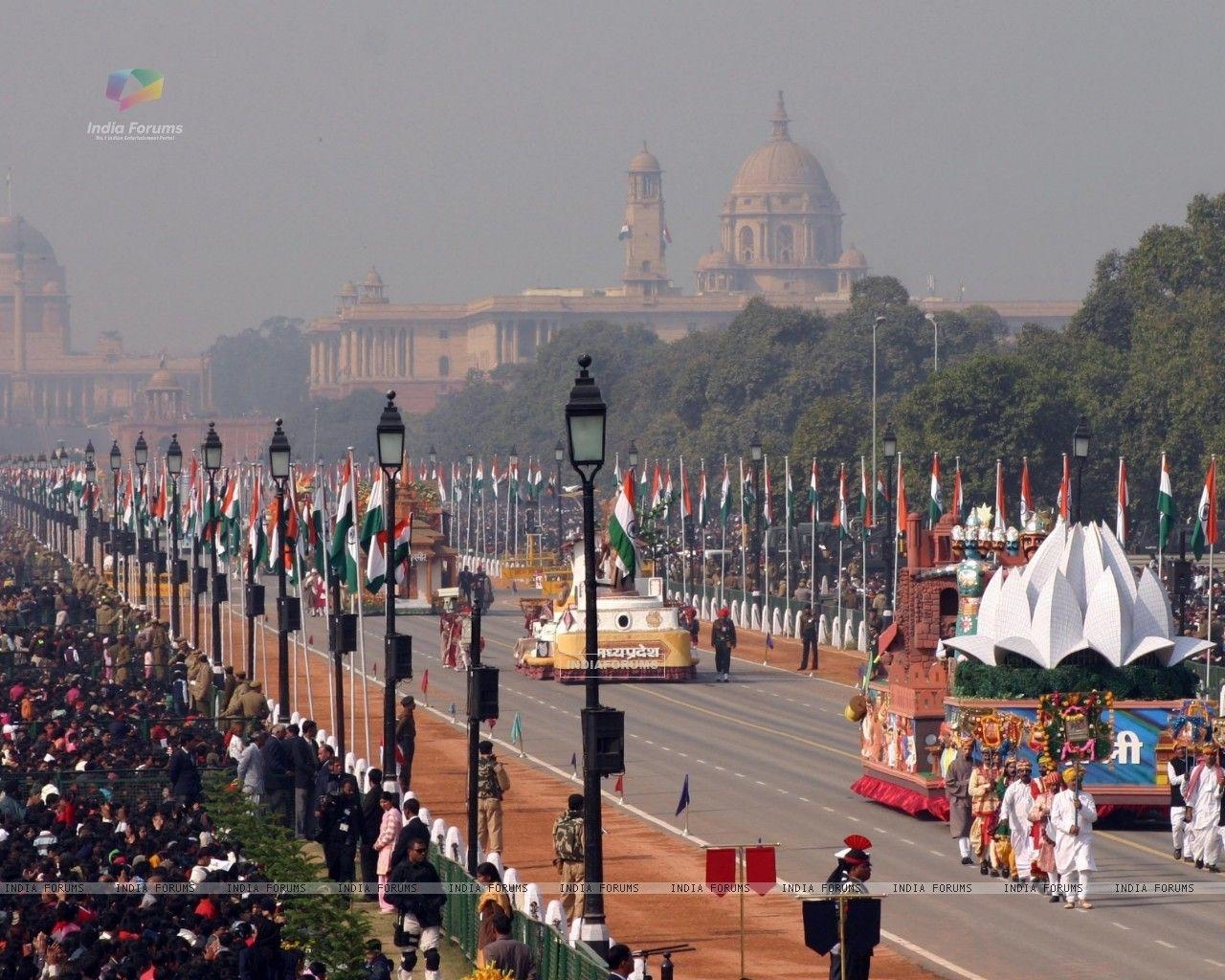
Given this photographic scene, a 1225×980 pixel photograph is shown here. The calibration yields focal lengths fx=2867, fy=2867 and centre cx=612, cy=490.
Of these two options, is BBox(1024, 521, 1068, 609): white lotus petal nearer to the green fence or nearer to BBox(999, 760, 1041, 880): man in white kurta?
BBox(999, 760, 1041, 880): man in white kurta

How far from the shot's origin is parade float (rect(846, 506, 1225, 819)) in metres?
32.6

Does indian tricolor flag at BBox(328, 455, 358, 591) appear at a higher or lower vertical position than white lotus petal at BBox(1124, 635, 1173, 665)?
higher

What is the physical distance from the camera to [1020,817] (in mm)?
29188

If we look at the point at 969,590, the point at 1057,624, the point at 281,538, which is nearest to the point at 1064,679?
the point at 1057,624

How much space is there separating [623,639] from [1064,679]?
25.0 meters

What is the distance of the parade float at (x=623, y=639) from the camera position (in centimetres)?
5694

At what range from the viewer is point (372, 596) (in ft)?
278

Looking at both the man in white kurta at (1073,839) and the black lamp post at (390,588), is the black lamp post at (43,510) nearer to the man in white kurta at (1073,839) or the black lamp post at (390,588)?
the black lamp post at (390,588)

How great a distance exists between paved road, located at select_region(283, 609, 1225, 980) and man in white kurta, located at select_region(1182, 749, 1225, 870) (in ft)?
1.03

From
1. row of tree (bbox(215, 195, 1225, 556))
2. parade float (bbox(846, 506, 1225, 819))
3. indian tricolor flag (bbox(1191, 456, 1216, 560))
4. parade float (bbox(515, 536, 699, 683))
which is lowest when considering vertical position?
parade float (bbox(515, 536, 699, 683))

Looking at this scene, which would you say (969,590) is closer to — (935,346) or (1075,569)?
(1075,569)

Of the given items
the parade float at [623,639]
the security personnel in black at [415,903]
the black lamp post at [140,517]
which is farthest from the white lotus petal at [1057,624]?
the black lamp post at [140,517]

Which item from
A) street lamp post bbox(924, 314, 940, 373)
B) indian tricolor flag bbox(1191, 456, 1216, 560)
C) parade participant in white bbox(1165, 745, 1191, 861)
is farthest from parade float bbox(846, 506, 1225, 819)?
street lamp post bbox(924, 314, 940, 373)

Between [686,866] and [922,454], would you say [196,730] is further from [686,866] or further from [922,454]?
[922,454]
